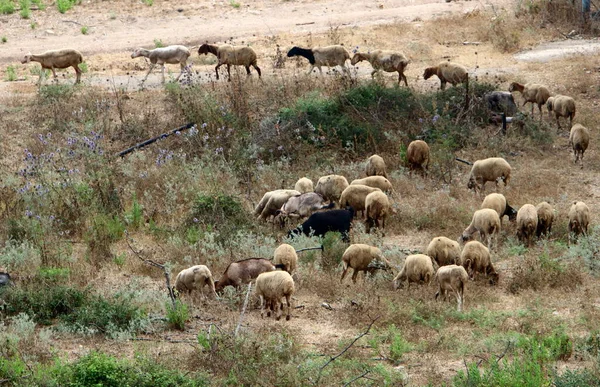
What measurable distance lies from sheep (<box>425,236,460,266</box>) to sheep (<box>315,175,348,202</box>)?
2.68 metres

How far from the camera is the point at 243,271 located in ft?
37.6

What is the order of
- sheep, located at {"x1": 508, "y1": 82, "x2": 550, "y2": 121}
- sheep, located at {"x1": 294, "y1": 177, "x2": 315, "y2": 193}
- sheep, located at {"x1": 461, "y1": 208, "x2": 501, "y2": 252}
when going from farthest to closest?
sheep, located at {"x1": 508, "y1": 82, "x2": 550, "y2": 121} → sheep, located at {"x1": 294, "y1": 177, "x2": 315, "y2": 193} → sheep, located at {"x1": 461, "y1": 208, "x2": 501, "y2": 252}

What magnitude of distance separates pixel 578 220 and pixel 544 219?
442 millimetres

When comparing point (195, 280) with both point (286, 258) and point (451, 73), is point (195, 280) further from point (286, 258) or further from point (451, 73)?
point (451, 73)

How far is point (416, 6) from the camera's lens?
28.3 m

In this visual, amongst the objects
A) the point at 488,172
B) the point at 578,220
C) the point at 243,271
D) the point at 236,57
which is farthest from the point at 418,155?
the point at 236,57

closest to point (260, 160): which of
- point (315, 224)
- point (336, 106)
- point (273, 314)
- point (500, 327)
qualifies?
point (336, 106)

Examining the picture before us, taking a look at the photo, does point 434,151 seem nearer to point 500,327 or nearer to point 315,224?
point 315,224

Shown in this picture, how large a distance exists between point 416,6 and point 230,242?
17.0 metres

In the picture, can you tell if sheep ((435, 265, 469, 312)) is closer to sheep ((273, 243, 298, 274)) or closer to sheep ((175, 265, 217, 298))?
sheep ((273, 243, 298, 274))

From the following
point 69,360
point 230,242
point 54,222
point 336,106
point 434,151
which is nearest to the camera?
point 69,360

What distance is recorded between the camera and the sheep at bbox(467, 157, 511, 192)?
1488 centimetres

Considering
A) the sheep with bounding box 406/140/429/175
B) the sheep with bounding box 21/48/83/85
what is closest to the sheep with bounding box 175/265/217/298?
the sheep with bounding box 406/140/429/175

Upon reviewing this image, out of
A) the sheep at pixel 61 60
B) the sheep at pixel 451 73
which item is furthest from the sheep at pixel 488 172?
the sheep at pixel 61 60
